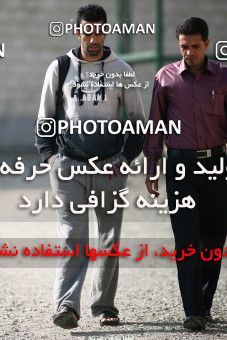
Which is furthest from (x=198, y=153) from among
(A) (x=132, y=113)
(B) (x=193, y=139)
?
(A) (x=132, y=113)

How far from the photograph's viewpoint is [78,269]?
6.49 m

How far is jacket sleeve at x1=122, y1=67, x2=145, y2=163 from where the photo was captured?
6.46 m

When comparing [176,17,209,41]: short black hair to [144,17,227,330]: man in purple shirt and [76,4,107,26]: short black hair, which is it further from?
[76,4,107,26]: short black hair

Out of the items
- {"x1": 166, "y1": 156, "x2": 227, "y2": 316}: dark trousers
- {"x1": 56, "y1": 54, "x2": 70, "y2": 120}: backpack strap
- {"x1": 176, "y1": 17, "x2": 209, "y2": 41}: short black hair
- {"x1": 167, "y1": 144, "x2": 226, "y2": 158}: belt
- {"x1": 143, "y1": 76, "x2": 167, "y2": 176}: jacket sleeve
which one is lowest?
{"x1": 166, "y1": 156, "x2": 227, "y2": 316}: dark trousers

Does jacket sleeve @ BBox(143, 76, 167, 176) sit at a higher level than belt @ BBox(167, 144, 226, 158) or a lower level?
higher

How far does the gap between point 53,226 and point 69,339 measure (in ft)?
16.9

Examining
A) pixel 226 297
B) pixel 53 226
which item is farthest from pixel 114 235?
pixel 53 226

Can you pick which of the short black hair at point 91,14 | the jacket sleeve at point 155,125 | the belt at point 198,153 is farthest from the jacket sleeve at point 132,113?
the short black hair at point 91,14

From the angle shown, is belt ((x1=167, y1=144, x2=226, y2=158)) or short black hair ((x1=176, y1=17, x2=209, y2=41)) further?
belt ((x1=167, y1=144, x2=226, y2=158))

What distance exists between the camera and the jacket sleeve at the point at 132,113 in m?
6.46

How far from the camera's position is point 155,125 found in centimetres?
653

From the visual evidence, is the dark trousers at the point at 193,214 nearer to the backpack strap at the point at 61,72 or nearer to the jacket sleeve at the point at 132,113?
the jacket sleeve at the point at 132,113

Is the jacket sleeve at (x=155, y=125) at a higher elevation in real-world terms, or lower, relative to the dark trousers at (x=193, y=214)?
higher

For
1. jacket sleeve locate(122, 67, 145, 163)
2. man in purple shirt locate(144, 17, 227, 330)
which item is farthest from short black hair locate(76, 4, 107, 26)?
man in purple shirt locate(144, 17, 227, 330)
